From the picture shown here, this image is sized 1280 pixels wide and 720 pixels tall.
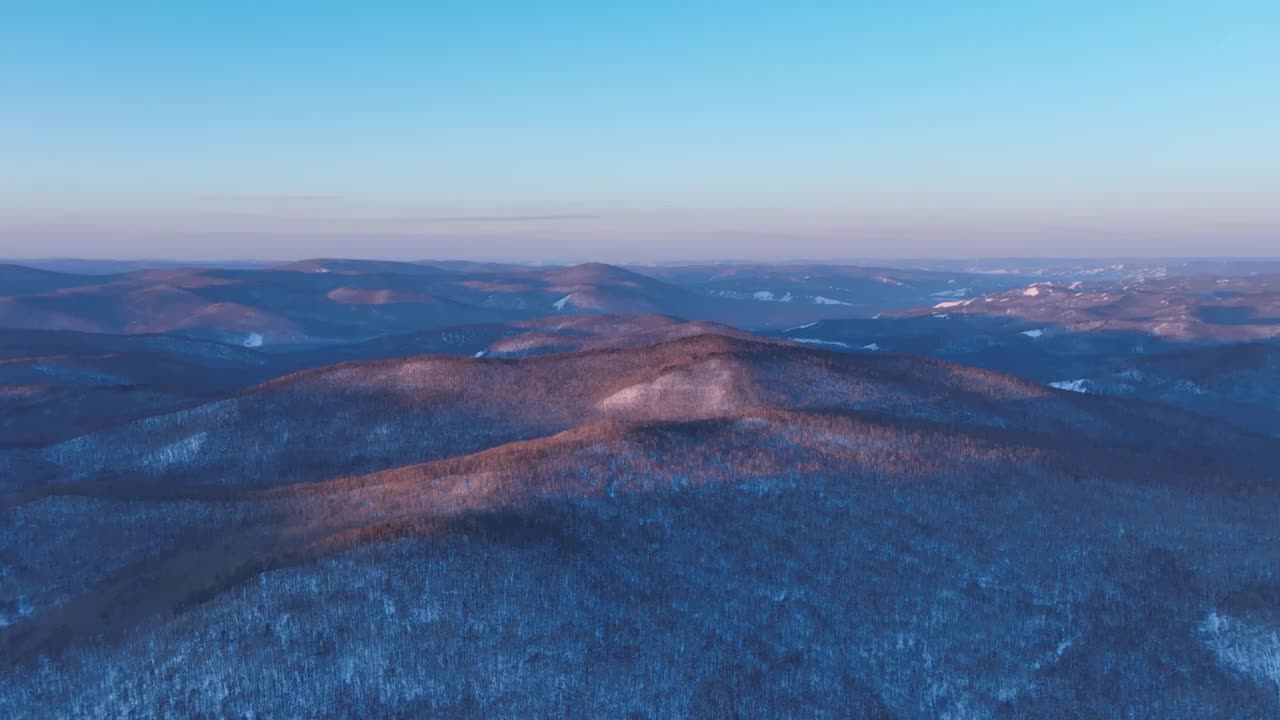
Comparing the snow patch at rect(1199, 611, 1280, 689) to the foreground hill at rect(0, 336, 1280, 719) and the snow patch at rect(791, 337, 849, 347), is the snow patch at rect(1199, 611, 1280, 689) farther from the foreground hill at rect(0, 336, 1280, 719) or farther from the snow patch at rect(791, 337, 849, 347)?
the snow patch at rect(791, 337, 849, 347)

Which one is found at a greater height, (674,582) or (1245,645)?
(674,582)

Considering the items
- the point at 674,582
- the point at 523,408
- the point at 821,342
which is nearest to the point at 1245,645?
the point at 674,582

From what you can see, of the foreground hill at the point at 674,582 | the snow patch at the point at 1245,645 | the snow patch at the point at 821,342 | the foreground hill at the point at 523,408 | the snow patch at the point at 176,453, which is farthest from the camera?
the snow patch at the point at 821,342

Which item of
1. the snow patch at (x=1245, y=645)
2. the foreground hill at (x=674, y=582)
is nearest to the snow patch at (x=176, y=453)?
the foreground hill at (x=674, y=582)

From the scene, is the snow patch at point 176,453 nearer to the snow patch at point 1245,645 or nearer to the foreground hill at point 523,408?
the foreground hill at point 523,408

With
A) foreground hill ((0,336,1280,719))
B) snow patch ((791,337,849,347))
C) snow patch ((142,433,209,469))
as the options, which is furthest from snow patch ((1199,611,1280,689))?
snow patch ((791,337,849,347))

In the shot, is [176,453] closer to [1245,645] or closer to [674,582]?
[674,582]

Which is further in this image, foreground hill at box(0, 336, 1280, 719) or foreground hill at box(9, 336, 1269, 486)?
foreground hill at box(9, 336, 1269, 486)

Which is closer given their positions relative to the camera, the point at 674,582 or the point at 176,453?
the point at 674,582
